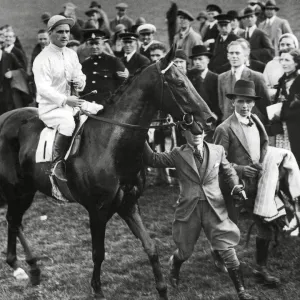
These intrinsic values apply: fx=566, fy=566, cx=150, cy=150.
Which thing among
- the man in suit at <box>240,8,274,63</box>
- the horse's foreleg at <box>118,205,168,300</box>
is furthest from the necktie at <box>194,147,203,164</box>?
the man in suit at <box>240,8,274,63</box>

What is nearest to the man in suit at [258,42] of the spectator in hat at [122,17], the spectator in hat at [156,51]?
the spectator in hat at [156,51]

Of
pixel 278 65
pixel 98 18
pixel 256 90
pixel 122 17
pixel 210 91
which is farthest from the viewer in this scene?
pixel 98 18

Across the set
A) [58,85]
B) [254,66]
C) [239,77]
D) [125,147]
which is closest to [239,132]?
[125,147]

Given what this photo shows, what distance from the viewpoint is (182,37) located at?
10.8 m

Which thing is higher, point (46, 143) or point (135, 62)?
point (135, 62)

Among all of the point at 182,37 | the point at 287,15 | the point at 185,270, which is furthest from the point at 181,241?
the point at 287,15

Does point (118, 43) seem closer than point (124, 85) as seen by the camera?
No

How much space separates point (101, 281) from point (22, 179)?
1424mm

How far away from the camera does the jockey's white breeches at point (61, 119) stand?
562 cm

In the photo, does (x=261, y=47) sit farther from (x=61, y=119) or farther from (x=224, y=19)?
(x=61, y=119)

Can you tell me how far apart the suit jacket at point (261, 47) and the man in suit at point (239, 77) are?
151 cm

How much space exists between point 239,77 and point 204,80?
32.0 inches

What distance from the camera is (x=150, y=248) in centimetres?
539

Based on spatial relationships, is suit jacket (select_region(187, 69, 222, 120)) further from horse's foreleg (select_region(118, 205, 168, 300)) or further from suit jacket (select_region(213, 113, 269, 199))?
horse's foreleg (select_region(118, 205, 168, 300))
